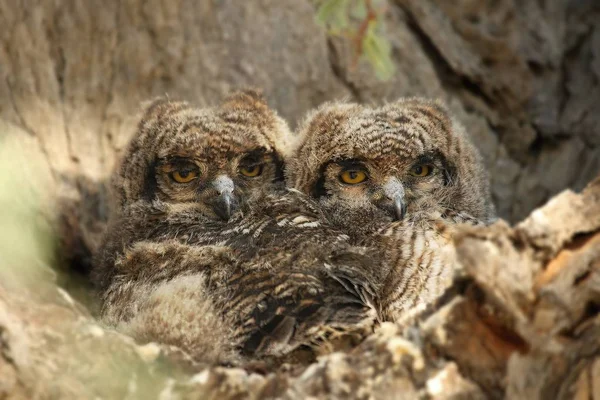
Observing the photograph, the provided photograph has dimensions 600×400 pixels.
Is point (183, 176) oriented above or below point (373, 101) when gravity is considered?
below

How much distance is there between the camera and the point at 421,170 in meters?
3.27

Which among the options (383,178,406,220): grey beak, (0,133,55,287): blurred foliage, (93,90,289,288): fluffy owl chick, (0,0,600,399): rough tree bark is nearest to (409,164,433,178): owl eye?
(383,178,406,220): grey beak

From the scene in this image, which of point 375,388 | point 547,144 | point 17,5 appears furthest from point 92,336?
point 547,144

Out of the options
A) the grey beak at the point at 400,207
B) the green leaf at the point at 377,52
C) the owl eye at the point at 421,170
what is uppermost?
the green leaf at the point at 377,52

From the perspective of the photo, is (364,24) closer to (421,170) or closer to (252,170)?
(421,170)

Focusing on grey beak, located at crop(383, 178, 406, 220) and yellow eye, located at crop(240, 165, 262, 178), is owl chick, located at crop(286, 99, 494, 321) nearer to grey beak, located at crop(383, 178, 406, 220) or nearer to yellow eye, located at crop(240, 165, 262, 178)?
grey beak, located at crop(383, 178, 406, 220)

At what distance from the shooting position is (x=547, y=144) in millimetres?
4746

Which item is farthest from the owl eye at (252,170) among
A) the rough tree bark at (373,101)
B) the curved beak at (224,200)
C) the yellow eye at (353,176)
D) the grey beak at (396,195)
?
the rough tree bark at (373,101)

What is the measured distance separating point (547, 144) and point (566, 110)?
0.25 meters

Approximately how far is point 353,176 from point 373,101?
1374mm

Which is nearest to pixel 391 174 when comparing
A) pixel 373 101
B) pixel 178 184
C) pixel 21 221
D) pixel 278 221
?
pixel 278 221

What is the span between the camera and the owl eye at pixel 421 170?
3258mm

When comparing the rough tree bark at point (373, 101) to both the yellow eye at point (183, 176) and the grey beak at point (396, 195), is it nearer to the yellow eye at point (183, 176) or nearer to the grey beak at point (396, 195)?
the yellow eye at point (183, 176)

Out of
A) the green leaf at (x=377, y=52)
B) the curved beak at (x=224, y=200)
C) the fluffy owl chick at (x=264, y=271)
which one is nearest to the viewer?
the fluffy owl chick at (x=264, y=271)
